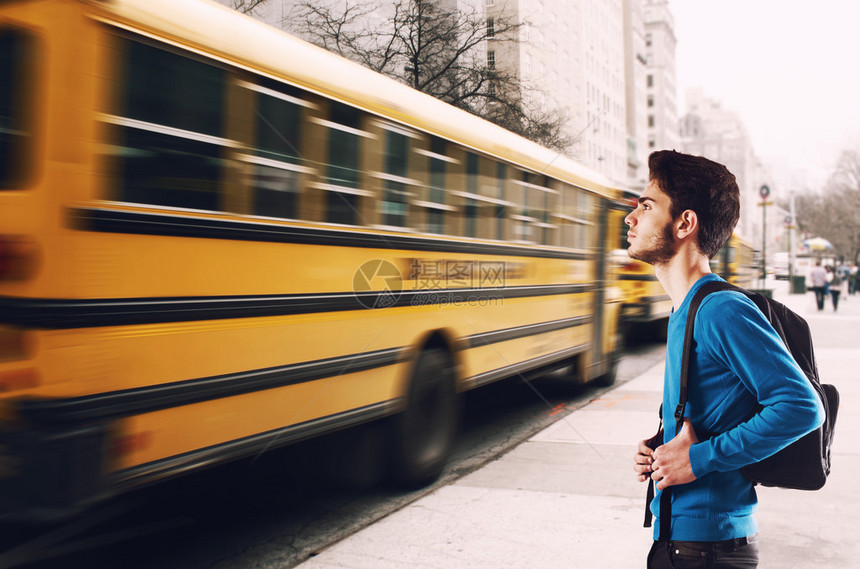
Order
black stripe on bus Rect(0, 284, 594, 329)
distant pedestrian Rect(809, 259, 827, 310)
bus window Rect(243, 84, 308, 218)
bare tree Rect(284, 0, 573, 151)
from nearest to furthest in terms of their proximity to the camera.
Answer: black stripe on bus Rect(0, 284, 594, 329)
bus window Rect(243, 84, 308, 218)
bare tree Rect(284, 0, 573, 151)
distant pedestrian Rect(809, 259, 827, 310)

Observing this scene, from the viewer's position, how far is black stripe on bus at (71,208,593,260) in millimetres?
3039

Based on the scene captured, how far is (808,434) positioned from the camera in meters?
1.61

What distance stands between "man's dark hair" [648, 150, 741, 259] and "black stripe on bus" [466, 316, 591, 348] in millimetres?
4262

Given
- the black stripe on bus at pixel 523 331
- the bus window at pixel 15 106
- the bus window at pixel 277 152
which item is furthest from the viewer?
the black stripe on bus at pixel 523 331

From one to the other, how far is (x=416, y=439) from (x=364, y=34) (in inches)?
329

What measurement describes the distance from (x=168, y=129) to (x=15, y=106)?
604 millimetres

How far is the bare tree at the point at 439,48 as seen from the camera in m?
10.2

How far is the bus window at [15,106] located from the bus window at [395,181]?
234 cm

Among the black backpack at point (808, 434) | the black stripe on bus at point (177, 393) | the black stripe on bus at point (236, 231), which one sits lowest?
the black stripe on bus at point (177, 393)

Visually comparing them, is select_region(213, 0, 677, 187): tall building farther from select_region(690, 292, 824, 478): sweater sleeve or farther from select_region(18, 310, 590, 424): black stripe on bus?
select_region(690, 292, 824, 478): sweater sleeve

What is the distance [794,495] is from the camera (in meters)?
5.00

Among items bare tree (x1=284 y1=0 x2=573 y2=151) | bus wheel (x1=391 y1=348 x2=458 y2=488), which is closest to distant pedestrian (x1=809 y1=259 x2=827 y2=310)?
bare tree (x1=284 y1=0 x2=573 y2=151)

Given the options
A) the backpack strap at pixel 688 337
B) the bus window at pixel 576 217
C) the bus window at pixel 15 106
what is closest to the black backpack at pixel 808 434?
the backpack strap at pixel 688 337

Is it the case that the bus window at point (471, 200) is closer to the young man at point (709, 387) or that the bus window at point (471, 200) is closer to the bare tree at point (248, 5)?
the young man at point (709, 387)
